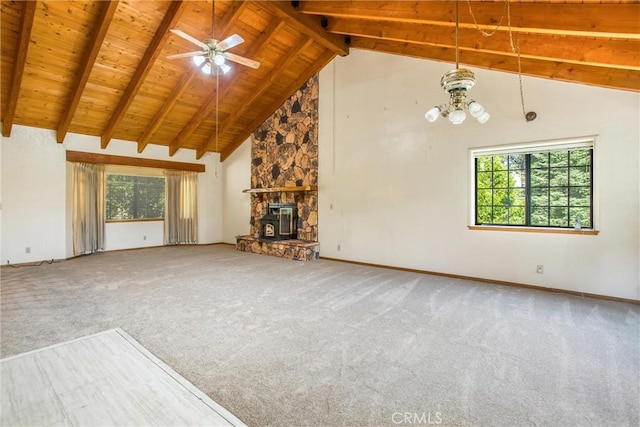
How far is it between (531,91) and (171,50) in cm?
581

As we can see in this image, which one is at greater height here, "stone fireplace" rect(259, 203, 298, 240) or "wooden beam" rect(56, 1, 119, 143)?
"wooden beam" rect(56, 1, 119, 143)

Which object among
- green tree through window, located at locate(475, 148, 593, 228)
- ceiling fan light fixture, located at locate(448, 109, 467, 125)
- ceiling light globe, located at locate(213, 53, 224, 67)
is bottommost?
green tree through window, located at locate(475, 148, 593, 228)

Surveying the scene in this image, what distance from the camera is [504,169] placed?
15.2ft

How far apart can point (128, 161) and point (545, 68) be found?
27.8 feet

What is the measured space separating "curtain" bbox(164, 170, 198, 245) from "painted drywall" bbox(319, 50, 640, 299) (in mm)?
4185

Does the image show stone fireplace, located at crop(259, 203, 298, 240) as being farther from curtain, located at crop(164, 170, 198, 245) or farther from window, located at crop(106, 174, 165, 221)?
window, located at crop(106, 174, 165, 221)

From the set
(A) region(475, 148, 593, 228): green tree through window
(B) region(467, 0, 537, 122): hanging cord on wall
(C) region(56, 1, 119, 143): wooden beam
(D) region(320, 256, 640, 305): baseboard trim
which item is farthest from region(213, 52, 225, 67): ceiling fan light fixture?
(D) region(320, 256, 640, 305): baseboard trim

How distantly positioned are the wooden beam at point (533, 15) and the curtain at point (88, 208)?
6626mm

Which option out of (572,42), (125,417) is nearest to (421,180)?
(572,42)

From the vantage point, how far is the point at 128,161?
7320 millimetres

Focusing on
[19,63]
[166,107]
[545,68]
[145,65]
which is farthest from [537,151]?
[19,63]

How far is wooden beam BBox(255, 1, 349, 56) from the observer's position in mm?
4410

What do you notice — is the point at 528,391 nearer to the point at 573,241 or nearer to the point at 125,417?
the point at 125,417

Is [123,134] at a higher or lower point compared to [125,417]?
higher
